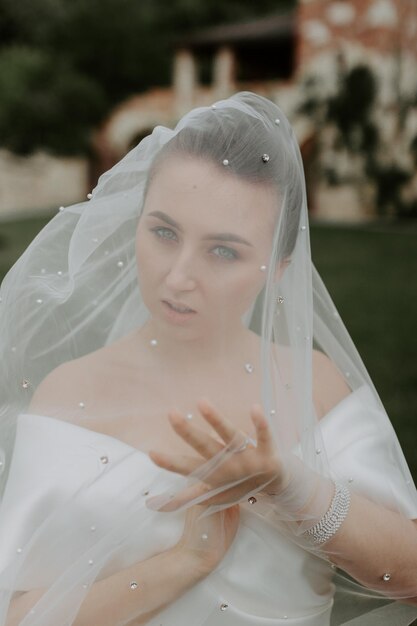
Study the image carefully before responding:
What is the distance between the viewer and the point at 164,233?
4.94ft

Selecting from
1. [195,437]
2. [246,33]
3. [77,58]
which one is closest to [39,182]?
[77,58]

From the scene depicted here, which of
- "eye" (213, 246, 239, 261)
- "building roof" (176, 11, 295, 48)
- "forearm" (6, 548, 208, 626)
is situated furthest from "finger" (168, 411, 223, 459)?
"building roof" (176, 11, 295, 48)

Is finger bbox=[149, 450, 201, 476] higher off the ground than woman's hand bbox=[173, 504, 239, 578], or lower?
higher

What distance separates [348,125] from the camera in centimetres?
1602

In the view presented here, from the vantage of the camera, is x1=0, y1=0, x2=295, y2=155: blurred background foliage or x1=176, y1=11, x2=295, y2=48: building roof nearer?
x1=0, y1=0, x2=295, y2=155: blurred background foliage

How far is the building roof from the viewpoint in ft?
57.2

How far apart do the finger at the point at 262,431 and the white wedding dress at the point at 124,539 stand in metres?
0.24

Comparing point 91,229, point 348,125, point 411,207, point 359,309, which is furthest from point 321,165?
point 91,229

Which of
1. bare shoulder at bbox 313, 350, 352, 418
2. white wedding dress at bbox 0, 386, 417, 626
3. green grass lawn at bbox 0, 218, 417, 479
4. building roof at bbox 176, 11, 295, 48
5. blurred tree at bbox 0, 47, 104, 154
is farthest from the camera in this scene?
building roof at bbox 176, 11, 295, 48

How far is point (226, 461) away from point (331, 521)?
0.80 feet

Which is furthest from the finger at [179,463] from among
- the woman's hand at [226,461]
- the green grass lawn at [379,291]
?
the green grass lawn at [379,291]

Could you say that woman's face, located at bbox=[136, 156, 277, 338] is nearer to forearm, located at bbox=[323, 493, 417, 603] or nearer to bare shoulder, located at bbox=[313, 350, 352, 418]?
bare shoulder, located at bbox=[313, 350, 352, 418]

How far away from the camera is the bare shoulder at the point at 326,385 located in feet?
5.49

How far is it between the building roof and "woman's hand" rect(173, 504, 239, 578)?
17.0m
